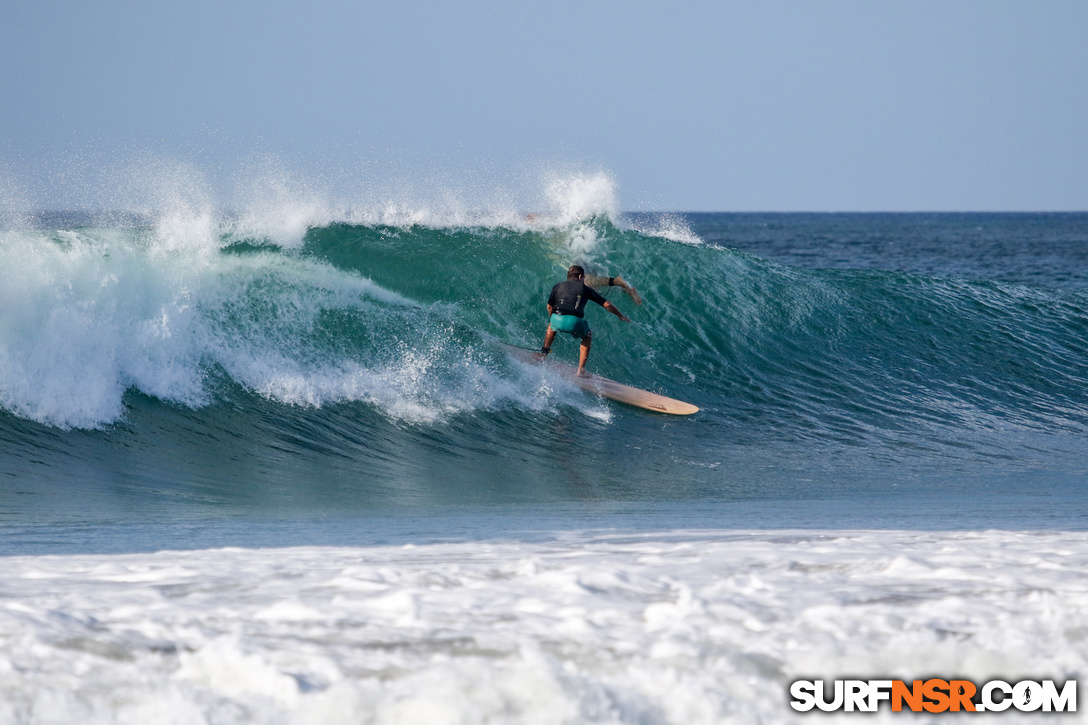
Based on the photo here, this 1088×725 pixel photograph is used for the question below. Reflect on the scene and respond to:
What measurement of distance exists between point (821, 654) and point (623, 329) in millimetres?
9314

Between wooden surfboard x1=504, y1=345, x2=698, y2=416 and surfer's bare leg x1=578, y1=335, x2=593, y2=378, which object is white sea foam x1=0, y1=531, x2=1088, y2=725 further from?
surfer's bare leg x1=578, y1=335, x2=593, y2=378

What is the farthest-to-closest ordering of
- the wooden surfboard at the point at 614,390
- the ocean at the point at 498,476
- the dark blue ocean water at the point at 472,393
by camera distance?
the wooden surfboard at the point at 614,390
the dark blue ocean water at the point at 472,393
the ocean at the point at 498,476

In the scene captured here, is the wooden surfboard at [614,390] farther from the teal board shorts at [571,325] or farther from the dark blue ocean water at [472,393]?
the teal board shorts at [571,325]

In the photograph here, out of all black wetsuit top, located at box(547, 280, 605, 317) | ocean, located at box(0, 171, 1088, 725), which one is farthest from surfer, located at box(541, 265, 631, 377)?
ocean, located at box(0, 171, 1088, 725)

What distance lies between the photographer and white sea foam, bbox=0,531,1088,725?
2775 millimetres

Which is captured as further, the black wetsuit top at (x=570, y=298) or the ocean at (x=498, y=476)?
the black wetsuit top at (x=570, y=298)

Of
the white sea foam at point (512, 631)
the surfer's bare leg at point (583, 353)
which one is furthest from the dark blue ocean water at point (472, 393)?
the white sea foam at point (512, 631)

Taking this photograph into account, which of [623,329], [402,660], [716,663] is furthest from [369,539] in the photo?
[623,329]

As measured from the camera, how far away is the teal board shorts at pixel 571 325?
10359 millimetres

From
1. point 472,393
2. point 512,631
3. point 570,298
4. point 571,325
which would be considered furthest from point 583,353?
point 512,631

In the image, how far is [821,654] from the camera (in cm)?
308

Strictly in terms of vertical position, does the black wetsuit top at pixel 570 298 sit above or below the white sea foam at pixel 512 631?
above

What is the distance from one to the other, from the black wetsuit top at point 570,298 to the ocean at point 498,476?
2.32 ft

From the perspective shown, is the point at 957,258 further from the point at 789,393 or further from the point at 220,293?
the point at 220,293
